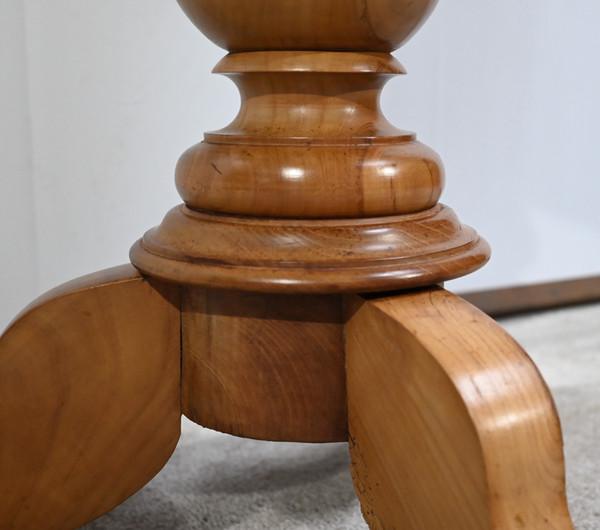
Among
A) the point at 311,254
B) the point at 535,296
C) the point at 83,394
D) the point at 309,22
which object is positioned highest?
the point at 309,22

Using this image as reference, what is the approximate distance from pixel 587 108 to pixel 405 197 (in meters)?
0.80

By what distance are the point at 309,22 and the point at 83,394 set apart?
0.27 meters

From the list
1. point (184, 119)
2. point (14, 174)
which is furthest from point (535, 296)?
point (14, 174)

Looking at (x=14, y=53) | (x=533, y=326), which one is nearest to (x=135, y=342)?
(x=14, y=53)

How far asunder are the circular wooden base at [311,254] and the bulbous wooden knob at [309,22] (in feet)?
0.37

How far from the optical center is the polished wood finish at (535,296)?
1.14 metres

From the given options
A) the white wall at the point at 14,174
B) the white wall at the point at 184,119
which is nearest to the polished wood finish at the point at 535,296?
the white wall at the point at 184,119

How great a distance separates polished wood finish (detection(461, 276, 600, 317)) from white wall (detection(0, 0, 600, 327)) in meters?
0.02

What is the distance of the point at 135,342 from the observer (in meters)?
0.47

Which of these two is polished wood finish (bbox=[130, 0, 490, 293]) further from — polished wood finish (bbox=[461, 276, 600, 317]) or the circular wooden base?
polished wood finish (bbox=[461, 276, 600, 317])

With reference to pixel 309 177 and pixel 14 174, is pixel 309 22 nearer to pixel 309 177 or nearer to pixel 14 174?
pixel 309 177

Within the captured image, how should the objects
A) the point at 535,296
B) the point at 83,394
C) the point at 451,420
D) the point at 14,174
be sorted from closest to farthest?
1. the point at 451,420
2. the point at 83,394
3. the point at 14,174
4. the point at 535,296

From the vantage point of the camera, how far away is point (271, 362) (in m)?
0.45

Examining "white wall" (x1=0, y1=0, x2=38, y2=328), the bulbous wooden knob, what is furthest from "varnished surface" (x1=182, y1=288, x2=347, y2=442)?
"white wall" (x1=0, y1=0, x2=38, y2=328)
